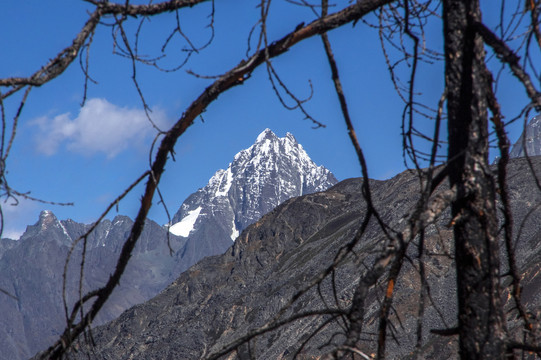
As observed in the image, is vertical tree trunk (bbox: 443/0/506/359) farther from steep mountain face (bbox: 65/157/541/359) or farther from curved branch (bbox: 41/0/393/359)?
steep mountain face (bbox: 65/157/541/359)

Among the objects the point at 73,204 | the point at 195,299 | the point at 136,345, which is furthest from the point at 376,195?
the point at 73,204

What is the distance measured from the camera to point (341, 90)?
86.0 inches

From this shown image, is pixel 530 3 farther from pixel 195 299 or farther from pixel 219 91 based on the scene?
pixel 195 299

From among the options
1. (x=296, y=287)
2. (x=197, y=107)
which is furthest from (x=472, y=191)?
(x=296, y=287)

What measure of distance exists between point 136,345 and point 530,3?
214ft

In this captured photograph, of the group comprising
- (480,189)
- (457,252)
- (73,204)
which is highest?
(73,204)

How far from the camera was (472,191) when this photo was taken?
77.0 inches

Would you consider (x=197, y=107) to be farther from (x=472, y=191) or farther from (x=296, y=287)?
(x=296, y=287)

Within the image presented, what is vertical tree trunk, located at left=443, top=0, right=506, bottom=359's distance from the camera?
1.90 m

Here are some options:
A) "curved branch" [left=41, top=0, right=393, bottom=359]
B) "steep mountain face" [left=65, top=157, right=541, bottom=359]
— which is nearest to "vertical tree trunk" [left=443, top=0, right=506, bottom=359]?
"curved branch" [left=41, top=0, right=393, bottom=359]

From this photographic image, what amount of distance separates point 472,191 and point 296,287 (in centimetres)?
5501

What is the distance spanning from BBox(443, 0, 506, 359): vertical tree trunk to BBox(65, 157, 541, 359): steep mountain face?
2795 cm

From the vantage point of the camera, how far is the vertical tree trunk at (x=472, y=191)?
6.24ft

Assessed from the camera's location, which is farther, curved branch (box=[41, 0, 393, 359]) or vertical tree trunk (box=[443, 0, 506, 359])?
curved branch (box=[41, 0, 393, 359])
